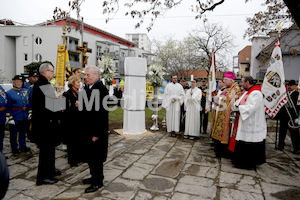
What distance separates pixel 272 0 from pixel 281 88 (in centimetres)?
434

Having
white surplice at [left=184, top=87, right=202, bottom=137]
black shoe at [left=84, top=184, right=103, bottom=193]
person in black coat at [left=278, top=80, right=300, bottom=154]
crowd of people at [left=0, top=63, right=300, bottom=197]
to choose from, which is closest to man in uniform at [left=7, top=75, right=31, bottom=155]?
crowd of people at [left=0, top=63, right=300, bottom=197]

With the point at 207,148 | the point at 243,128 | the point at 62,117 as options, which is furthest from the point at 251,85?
the point at 62,117

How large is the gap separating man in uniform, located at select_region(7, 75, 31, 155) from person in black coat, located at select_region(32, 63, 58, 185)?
195 cm

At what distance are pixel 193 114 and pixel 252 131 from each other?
8.96 ft

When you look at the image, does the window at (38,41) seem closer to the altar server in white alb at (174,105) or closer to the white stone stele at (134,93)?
the white stone stele at (134,93)

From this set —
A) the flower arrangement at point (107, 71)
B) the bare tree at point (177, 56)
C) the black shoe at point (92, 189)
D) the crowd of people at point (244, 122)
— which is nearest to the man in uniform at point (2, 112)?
the black shoe at point (92, 189)

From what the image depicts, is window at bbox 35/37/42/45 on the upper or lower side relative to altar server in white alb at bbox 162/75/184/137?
upper

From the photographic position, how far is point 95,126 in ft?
10.9

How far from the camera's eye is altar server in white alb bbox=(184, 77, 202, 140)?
7039 mm

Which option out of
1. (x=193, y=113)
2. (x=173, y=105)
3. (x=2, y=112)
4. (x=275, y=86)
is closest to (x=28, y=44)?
(x=173, y=105)

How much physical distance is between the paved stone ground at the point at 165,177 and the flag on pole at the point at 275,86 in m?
1.35

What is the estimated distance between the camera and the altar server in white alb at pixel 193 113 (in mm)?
7039

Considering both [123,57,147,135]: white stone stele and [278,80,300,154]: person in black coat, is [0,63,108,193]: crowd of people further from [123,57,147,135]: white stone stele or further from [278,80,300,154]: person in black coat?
[278,80,300,154]: person in black coat

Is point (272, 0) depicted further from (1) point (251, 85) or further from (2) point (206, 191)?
(2) point (206, 191)
